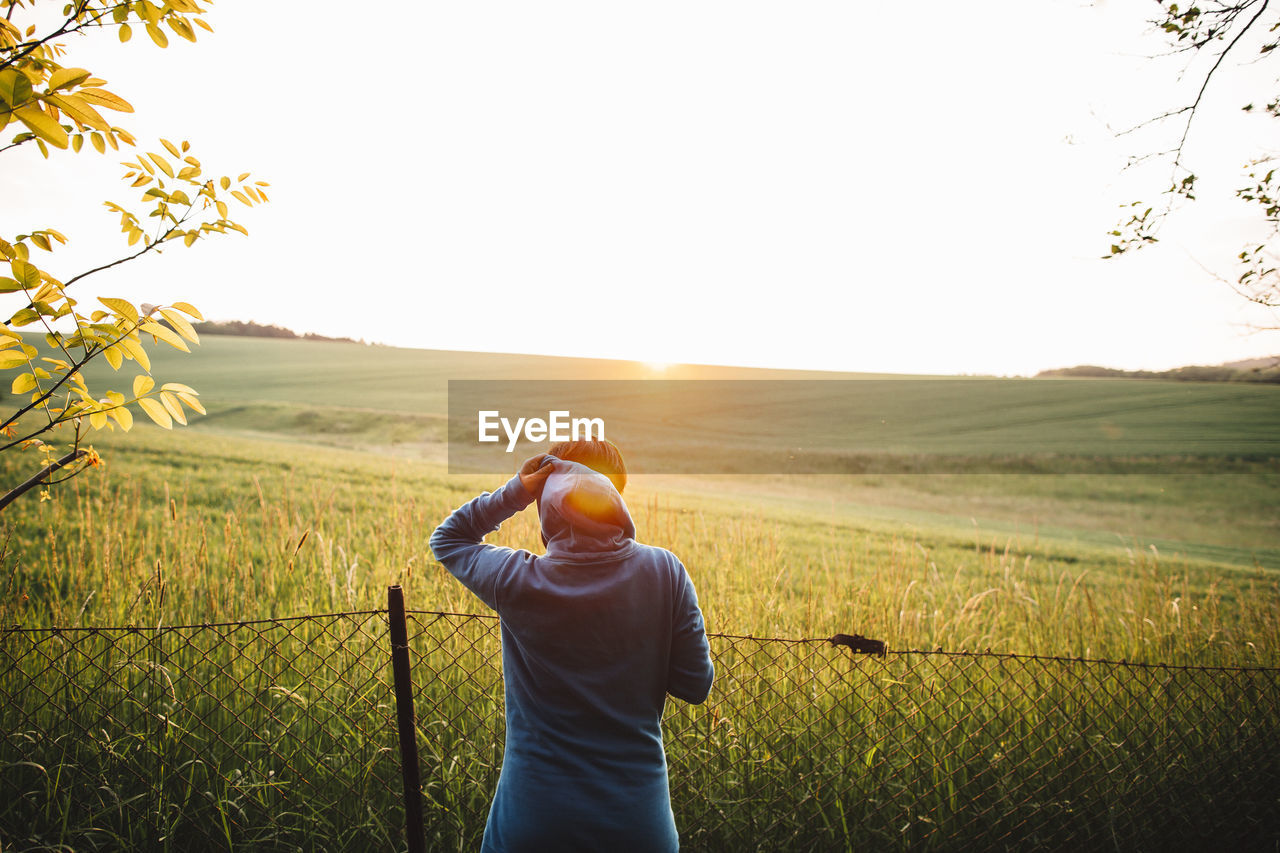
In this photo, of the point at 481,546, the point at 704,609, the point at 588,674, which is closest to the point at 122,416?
the point at 481,546

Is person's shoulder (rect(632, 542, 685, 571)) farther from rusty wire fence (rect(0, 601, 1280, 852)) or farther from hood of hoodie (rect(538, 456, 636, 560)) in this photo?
rusty wire fence (rect(0, 601, 1280, 852))

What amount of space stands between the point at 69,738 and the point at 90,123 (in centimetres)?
260

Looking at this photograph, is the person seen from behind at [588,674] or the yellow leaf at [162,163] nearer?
the person seen from behind at [588,674]

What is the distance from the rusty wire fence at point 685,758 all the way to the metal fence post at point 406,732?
0.29 meters

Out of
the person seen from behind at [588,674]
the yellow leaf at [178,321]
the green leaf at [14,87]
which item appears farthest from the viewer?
the yellow leaf at [178,321]

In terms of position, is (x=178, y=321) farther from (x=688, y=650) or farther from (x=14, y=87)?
(x=688, y=650)

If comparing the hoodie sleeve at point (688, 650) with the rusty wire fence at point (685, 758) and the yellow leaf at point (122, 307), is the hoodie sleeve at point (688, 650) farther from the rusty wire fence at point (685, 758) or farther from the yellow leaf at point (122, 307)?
the yellow leaf at point (122, 307)

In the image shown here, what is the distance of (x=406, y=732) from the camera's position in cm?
205

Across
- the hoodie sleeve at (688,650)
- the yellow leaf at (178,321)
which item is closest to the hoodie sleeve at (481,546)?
the hoodie sleeve at (688,650)

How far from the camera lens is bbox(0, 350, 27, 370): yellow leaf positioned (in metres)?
1.47

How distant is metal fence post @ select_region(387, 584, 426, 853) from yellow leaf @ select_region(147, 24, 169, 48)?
5.60 feet

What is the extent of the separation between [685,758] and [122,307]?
268 centimetres

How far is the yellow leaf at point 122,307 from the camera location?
1562mm

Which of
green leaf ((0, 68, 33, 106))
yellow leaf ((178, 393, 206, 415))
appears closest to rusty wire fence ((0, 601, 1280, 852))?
yellow leaf ((178, 393, 206, 415))
